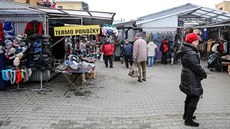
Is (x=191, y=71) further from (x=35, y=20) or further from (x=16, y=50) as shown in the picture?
(x=35, y=20)

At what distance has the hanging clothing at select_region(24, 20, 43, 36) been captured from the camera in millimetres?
9539

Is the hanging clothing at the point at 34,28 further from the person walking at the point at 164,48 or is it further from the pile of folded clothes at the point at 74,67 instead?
the person walking at the point at 164,48

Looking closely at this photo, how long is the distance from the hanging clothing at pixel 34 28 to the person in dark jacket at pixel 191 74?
220 inches

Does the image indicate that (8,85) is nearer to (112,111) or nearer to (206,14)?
(112,111)

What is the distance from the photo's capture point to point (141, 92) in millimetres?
8969

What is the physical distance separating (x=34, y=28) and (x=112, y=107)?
14.2 ft

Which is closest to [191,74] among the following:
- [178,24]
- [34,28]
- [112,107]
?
[112,107]

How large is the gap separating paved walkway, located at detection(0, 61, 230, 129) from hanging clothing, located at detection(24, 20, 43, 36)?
1912 millimetres

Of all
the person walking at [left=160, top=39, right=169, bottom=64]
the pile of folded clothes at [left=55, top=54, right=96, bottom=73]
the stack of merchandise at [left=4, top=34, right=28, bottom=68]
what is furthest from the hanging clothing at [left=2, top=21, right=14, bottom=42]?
the person walking at [left=160, top=39, right=169, bottom=64]

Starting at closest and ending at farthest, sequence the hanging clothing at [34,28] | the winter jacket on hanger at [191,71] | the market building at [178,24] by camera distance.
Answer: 1. the winter jacket on hanger at [191,71]
2. the hanging clothing at [34,28]
3. the market building at [178,24]

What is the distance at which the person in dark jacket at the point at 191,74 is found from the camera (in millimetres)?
5371

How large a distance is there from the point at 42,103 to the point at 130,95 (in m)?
2.65

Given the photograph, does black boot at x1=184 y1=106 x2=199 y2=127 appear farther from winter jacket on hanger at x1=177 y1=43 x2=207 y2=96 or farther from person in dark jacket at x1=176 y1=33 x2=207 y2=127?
winter jacket on hanger at x1=177 y1=43 x2=207 y2=96

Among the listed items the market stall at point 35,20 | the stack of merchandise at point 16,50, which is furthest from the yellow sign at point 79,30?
the stack of merchandise at point 16,50
